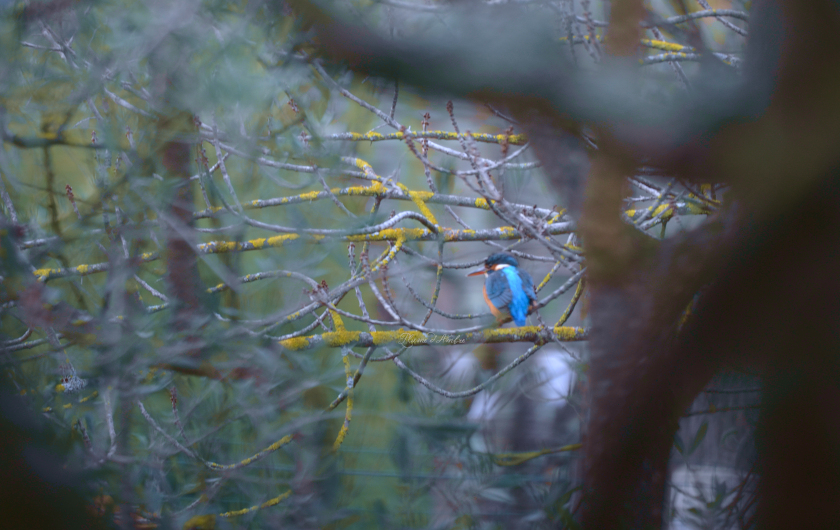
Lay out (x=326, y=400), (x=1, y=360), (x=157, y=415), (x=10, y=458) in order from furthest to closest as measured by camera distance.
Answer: (x=326, y=400) → (x=157, y=415) → (x=1, y=360) → (x=10, y=458)

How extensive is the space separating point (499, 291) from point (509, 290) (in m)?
0.04

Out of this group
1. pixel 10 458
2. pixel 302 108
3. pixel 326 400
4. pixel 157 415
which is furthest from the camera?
pixel 326 400

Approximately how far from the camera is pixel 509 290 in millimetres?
2037

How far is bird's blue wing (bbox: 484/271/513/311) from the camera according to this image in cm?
201

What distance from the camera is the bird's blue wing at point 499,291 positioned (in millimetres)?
2013

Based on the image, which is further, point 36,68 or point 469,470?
point 469,470

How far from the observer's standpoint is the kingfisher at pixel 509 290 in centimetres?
199

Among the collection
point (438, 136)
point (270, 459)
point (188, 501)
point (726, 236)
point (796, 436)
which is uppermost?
point (438, 136)

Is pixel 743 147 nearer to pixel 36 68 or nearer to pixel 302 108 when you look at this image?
pixel 302 108

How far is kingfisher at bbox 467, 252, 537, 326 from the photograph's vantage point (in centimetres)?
199

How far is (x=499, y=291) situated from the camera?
2043 millimetres

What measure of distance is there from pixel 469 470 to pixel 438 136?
1.10 m

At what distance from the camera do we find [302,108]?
91 centimetres

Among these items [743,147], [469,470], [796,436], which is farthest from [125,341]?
[796,436]
